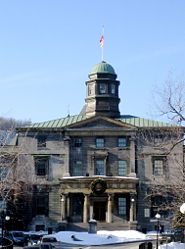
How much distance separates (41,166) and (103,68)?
1373cm

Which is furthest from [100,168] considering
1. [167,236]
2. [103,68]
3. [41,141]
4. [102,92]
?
[167,236]

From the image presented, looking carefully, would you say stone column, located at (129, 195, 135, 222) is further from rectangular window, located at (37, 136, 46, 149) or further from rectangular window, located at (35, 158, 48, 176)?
rectangular window, located at (37, 136, 46, 149)

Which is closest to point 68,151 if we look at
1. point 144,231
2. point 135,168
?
point 135,168

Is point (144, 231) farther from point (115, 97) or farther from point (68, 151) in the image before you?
point (115, 97)

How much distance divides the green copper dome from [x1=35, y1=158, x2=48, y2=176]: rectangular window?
481 inches

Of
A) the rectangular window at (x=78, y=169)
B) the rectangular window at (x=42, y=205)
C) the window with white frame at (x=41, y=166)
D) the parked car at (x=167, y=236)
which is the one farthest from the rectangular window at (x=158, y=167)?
the rectangular window at (x=42, y=205)

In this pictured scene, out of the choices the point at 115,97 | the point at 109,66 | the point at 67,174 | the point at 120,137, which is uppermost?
the point at 109,66

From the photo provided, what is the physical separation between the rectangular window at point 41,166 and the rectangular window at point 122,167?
25.5 feet

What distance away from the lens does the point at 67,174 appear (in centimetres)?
5666

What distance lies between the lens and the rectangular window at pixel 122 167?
187 ft

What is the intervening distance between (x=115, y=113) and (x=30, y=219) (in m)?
15.0

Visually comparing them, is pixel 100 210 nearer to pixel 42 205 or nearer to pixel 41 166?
pixel 42 205

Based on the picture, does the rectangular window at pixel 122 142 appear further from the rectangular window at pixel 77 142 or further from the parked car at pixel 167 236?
the parked car at pixel 167 236

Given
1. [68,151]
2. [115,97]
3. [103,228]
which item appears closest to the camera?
[103,228]
